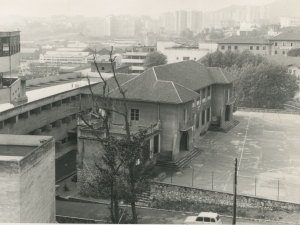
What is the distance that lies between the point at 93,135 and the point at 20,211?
28.1 ft

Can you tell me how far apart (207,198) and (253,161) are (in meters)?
7.30

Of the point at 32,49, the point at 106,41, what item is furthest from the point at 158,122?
the point at 32,49

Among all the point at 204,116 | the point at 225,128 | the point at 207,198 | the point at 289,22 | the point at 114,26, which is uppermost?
the point at 289,22

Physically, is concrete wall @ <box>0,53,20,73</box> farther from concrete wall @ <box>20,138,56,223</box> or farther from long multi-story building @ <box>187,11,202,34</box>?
long multi-story building @ <box>187,11,202,34</box>

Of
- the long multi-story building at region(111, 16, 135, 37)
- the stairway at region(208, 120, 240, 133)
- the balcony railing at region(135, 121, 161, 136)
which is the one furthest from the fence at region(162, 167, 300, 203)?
the long multi-story building at region(111, 16, 135, 37)

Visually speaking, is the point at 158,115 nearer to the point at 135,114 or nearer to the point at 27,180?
the point at 135,114

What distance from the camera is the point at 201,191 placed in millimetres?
24281

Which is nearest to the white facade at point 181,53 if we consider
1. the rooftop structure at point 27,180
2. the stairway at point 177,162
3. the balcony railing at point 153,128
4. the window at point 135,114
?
the window at point 135,114

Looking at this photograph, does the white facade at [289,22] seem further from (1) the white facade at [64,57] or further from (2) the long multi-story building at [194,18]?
(1) the white facade at [64,57]

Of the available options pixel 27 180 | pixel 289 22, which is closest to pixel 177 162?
pixel 27 180

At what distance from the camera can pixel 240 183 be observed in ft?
85.8

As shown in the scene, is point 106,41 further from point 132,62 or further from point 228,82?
point 228,82

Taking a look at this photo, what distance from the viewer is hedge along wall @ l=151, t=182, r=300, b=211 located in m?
23.1

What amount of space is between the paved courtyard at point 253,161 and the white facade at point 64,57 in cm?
8494
